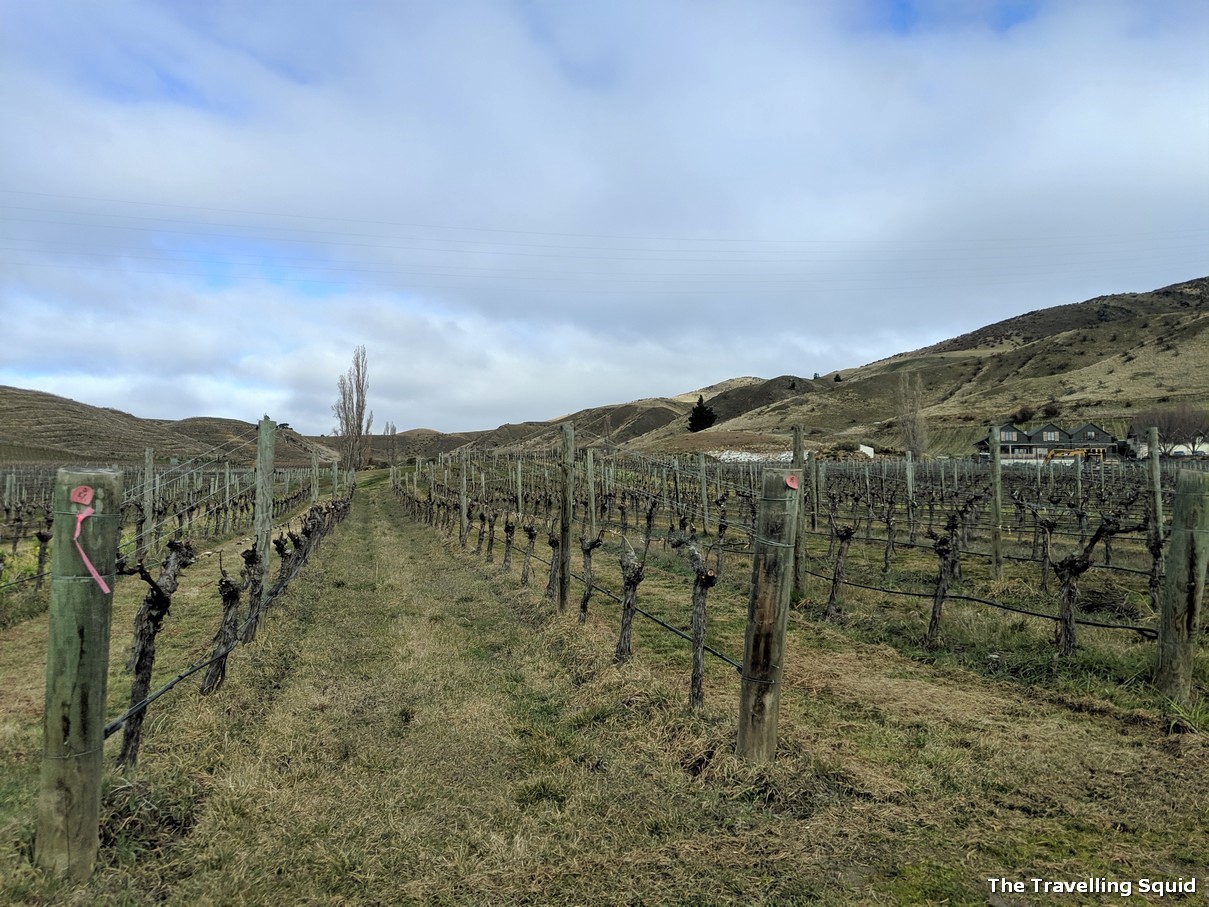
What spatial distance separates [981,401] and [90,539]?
10951cm

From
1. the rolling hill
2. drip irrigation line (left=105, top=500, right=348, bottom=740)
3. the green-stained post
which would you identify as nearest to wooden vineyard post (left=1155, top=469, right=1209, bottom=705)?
drip irrigation line (left=105, top=500, right=348, bottom=740)

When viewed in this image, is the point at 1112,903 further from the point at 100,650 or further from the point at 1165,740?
the point at 100,650

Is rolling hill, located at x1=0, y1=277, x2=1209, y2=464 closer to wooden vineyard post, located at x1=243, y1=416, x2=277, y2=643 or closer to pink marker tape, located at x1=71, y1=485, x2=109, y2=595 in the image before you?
wooden vineyard post, located at x1=243, y1=416, x2=277, y2=643

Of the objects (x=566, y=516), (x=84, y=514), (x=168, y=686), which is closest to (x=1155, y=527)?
(x=566, y=516)

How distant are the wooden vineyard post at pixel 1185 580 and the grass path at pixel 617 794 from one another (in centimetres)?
73

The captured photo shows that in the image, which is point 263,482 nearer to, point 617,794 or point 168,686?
point 168,686

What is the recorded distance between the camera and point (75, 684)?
9.93 feet

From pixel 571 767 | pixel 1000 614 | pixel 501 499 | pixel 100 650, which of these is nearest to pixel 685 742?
pixel 571 767

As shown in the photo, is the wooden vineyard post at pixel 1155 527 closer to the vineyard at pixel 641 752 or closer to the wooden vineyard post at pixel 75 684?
the vineyard at pixel 641 752

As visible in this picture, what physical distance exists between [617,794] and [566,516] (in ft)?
19.5

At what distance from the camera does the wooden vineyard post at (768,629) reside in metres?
4.54

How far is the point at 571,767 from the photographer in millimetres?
4668

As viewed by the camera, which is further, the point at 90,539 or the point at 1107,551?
the point at 1107,551

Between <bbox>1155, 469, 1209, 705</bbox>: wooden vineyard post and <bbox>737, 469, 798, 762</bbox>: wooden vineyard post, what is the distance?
380 cm
